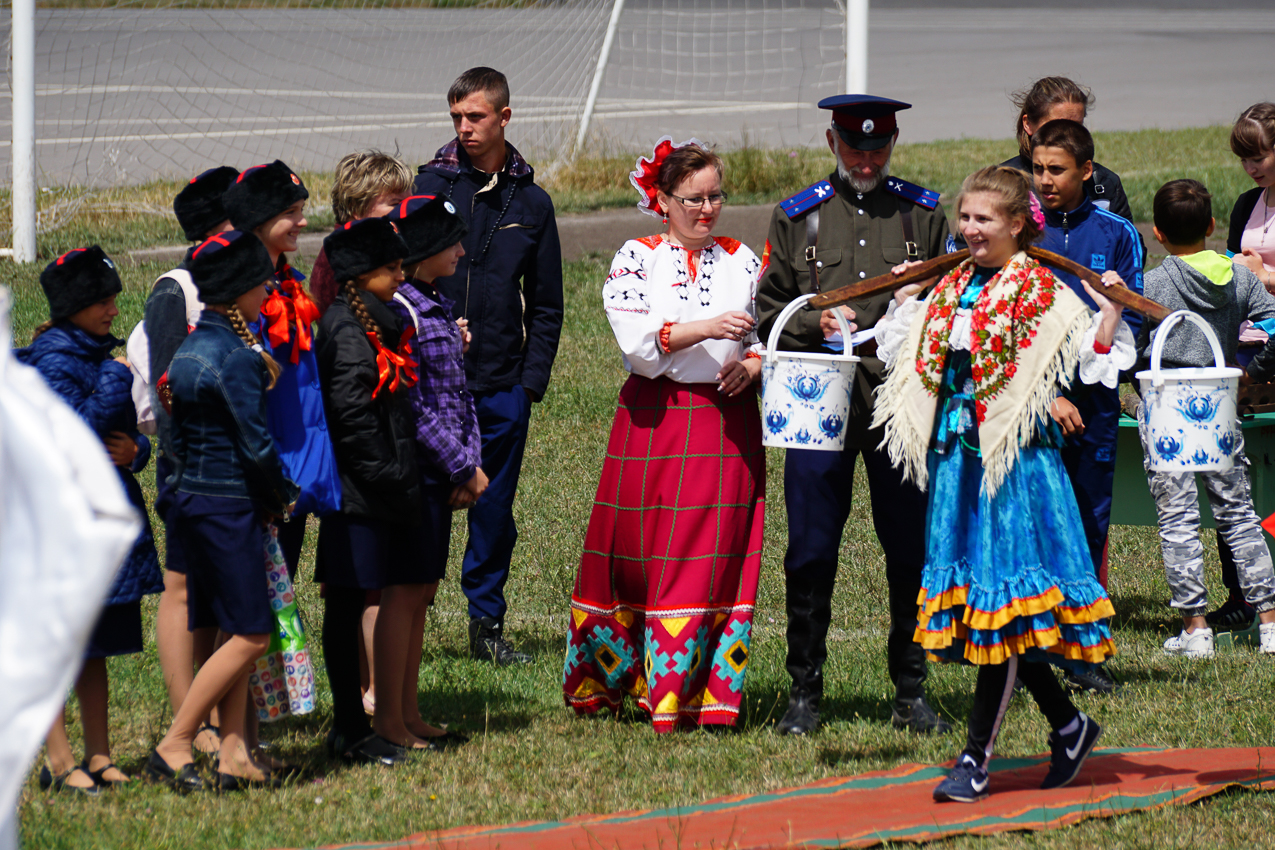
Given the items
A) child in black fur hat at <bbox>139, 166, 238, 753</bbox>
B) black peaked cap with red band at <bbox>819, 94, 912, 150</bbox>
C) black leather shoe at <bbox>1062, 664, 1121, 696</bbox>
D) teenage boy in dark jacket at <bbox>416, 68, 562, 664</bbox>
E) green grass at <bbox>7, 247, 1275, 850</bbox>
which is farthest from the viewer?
teenage boy in dark jacket at <bbox>416, 68, 562, 664</bbox>

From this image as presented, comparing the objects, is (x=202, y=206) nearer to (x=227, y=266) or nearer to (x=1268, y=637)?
(x=227, y=266)

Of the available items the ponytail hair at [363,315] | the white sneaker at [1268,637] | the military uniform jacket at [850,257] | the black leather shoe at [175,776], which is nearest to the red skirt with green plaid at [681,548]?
the military uniform jacket at [850,257]

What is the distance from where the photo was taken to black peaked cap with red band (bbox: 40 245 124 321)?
3920mm

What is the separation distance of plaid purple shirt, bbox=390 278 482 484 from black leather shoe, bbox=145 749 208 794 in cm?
107

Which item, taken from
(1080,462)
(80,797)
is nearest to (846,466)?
(1080,462)

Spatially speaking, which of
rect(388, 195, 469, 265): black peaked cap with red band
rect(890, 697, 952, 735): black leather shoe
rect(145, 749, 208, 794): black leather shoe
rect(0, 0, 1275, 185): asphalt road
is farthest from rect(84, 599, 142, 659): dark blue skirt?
rect(0, 0, 1275, 185): asphalt road

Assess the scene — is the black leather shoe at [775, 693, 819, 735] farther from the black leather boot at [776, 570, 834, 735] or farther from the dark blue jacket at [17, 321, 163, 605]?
the dark blue jacket at [17, 321, 163, 605]

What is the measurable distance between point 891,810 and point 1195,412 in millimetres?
1341

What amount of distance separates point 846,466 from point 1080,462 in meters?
0.97

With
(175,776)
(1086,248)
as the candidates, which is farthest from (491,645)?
(1086,248)

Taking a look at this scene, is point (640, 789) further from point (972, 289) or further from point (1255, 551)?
point (1255, 551)

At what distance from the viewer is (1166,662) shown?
5.41 metres

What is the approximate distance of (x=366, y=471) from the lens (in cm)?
406

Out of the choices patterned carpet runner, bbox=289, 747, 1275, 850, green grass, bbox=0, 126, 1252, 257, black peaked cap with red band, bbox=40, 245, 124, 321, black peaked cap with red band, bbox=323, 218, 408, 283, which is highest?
green grass, bbox=0, 126, 1252, 257
